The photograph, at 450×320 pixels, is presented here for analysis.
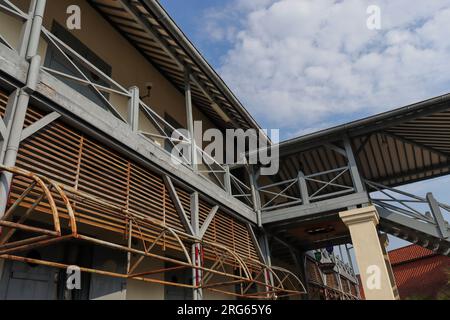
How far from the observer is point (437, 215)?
28.6 feet

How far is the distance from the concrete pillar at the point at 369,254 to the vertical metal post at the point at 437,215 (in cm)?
162

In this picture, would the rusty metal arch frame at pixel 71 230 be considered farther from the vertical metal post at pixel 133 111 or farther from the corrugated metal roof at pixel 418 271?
the corrugated metal roof at pixel 418 271

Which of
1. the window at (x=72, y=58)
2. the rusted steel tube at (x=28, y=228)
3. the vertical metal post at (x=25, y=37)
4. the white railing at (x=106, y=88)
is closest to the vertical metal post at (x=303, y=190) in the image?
the white railing at (x=106, y=88)

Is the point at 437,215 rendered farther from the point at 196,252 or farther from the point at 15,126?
the point at 15,126

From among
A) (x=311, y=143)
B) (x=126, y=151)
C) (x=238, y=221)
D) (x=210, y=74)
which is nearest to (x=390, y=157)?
(x=311, y=143)

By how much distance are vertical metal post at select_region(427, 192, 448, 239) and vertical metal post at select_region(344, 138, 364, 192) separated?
1961 millimetres

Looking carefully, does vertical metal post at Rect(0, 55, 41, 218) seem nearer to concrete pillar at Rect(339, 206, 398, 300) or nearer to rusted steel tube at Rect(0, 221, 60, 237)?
rusted steel tube at Rect(0, 221, 60, 237)

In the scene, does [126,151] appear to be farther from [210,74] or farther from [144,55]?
[144,55]

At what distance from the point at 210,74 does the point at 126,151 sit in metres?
3.44

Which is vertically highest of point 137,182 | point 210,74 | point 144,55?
point 144,55

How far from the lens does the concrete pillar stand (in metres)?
7.48

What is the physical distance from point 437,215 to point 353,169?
2349 millimetres

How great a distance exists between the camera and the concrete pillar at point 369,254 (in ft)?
24.6
